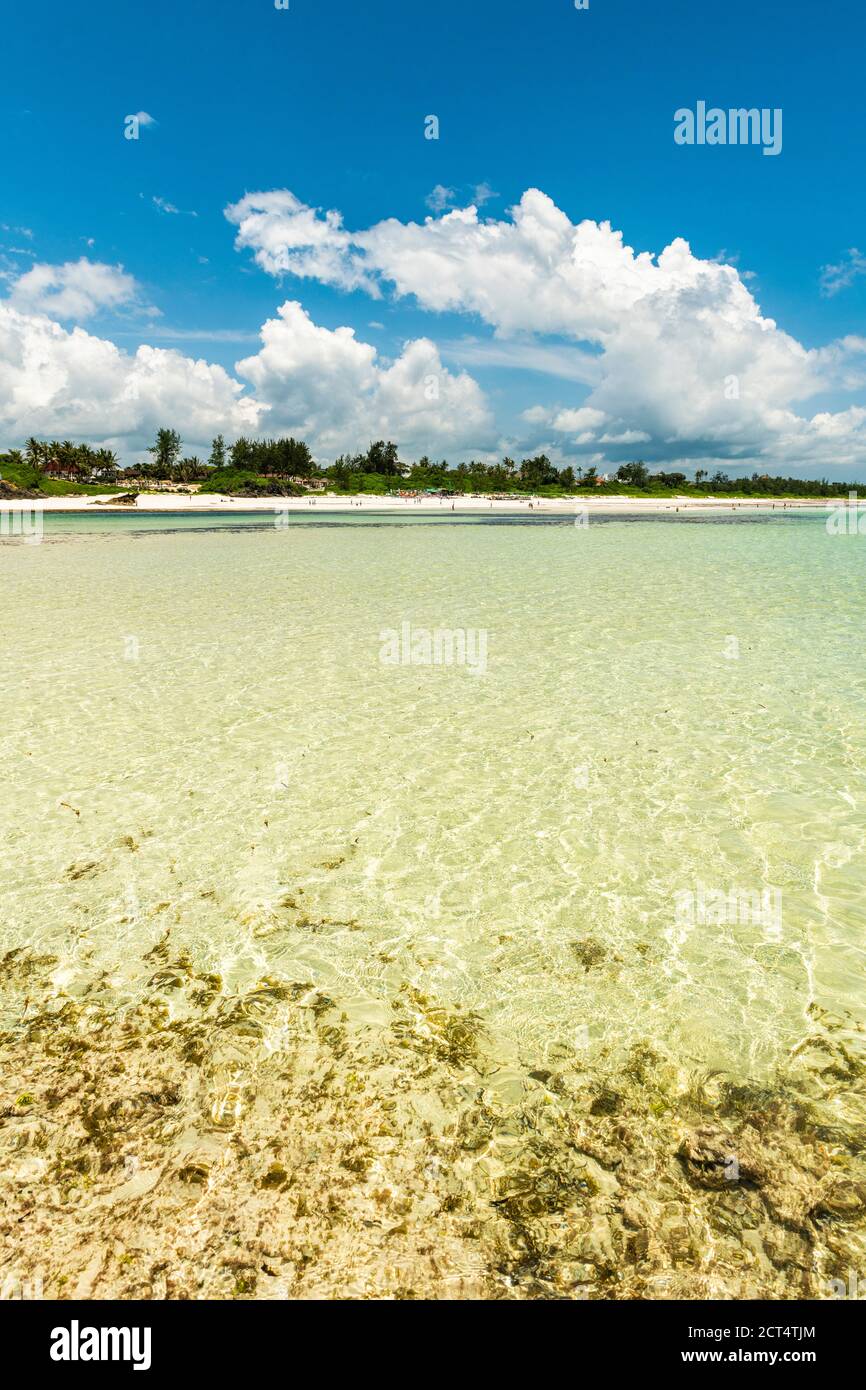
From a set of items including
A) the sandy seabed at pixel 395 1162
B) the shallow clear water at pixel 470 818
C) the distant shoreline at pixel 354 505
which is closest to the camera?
the sandy seabed at pixel 395 1162

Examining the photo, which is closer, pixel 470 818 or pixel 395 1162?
pixel 395 1162

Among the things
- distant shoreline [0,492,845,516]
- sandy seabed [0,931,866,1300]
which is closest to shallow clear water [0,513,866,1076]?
sandy seabed [0,931,866,1300]

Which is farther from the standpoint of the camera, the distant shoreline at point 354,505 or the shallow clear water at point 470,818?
the distant shoreline at point 354,505

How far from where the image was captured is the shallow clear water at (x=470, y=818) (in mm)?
5426

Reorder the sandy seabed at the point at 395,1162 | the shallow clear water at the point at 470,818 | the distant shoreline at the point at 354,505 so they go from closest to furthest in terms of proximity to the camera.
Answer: the sandy seabed at the point at 395,1162 → the shallow clear water at the point at 470,818 → the distant shoreline at the point at 354,505

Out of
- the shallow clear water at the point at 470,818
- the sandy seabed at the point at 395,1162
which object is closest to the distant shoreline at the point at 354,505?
the shallow clear water at the point at 470,818

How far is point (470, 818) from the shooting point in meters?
7.98

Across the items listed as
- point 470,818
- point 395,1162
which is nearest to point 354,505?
point 470,818

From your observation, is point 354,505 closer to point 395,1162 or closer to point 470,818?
point 470,818

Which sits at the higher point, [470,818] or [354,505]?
Answer: [354,505]

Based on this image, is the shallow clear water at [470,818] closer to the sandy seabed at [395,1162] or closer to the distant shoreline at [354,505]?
the sandy seabed at [395,1162]

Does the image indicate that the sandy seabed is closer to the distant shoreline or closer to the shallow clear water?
the shallow clear water

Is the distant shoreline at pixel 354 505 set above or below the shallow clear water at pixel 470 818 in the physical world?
above
